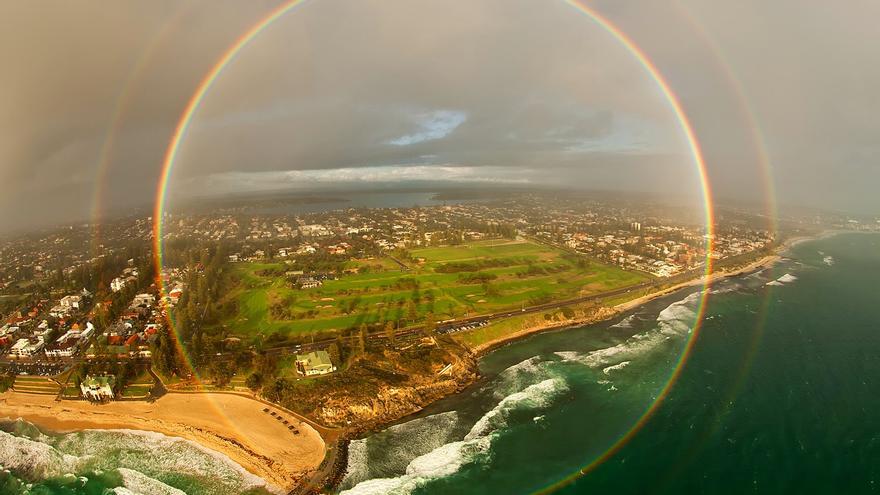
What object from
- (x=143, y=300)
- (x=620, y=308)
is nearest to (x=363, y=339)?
(x=620, y=308)

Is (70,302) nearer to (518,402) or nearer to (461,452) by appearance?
(461,452)

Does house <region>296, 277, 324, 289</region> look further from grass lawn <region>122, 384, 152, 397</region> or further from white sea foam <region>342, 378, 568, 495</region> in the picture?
white sea foam <region>342, 378, 568, 495</region>

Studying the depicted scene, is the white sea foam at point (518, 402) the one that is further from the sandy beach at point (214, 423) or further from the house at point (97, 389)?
the house at point (97, 389)

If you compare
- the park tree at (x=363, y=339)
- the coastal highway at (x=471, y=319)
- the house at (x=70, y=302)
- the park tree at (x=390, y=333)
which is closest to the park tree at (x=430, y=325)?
the coastal highway at (x=471, y=319)

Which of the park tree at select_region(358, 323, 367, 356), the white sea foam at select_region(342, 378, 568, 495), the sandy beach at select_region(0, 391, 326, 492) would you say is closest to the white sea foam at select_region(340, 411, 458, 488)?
the white sea foam at select_region(342, 378, 568, 495)

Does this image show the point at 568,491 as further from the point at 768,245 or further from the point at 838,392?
the point at 768,245

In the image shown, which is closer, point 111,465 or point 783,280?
point 111,465
